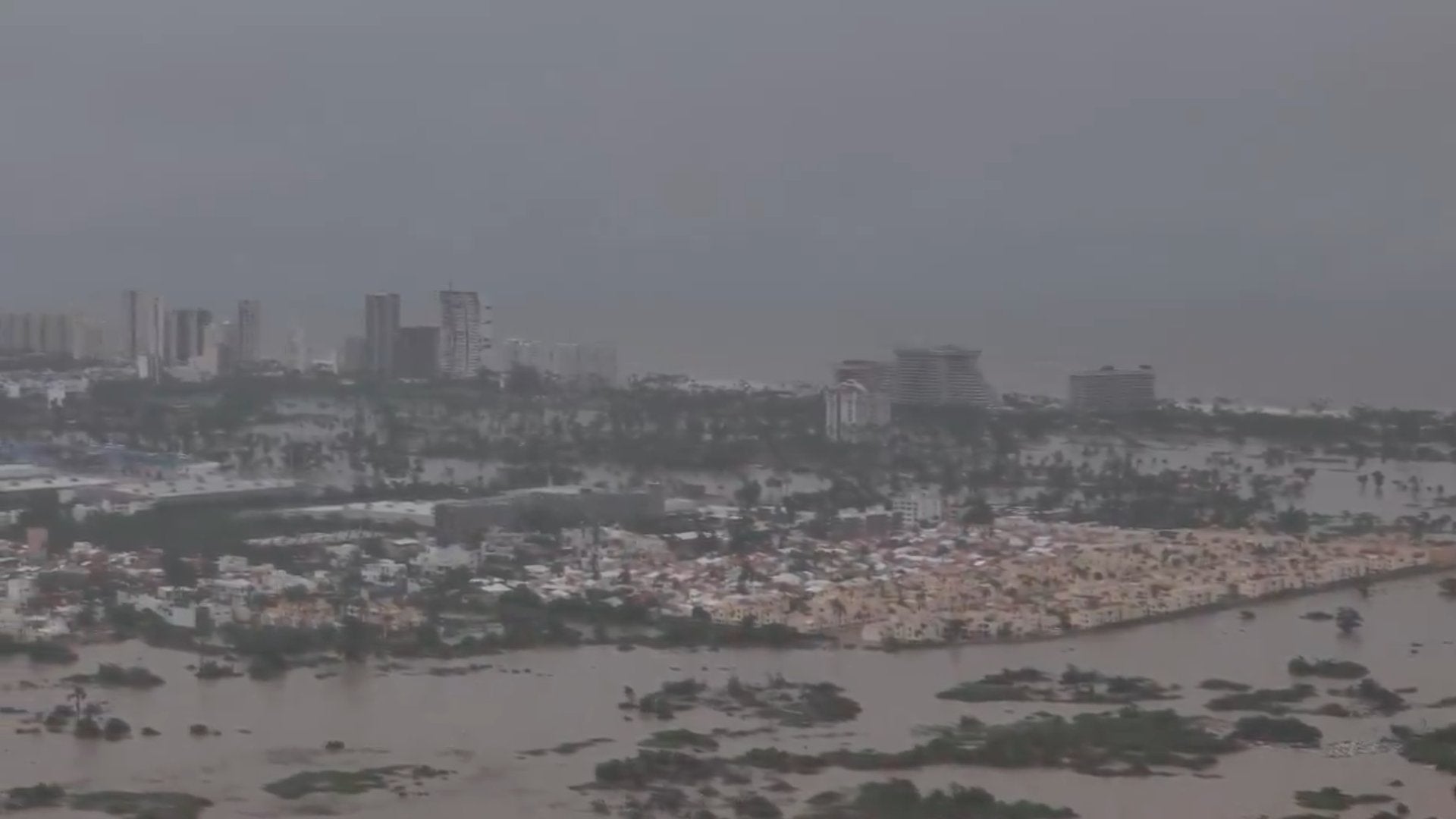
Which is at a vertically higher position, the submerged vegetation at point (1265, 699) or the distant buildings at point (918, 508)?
the distant buildings at point (918, 508)

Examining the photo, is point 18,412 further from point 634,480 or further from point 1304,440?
point 1304,440

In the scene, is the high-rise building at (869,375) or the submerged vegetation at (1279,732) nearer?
the submerged vegetation at (1279,732)

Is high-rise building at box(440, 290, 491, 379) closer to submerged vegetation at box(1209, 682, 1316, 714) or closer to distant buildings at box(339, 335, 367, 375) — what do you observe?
distant buildings at box(339, 335, 367, 375)

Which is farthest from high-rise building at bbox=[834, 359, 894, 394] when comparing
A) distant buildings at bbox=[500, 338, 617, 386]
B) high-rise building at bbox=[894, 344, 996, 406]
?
distant buildings at bbox=[500, 338, 617, 386]

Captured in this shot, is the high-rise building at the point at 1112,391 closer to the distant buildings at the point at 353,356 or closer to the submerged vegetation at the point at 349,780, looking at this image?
the distant buildings at the point at 353,356

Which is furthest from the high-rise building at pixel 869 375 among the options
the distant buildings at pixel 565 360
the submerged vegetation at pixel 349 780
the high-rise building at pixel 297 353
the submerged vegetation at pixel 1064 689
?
the submerged vegetation at pixel 349 780

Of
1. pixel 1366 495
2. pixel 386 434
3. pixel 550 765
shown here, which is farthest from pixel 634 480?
pixel 550 765

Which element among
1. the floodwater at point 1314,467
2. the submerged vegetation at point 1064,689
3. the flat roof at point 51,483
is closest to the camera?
the submerged vegetation at point 1064,689

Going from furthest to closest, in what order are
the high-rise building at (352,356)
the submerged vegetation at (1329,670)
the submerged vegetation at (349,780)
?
the high-rise building at (352,356), the submerged vegetation at (1329,670), the submerged vegetation at (349,780)

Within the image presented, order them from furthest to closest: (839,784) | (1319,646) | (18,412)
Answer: (18,412)
(1319,646)
(839,784)
